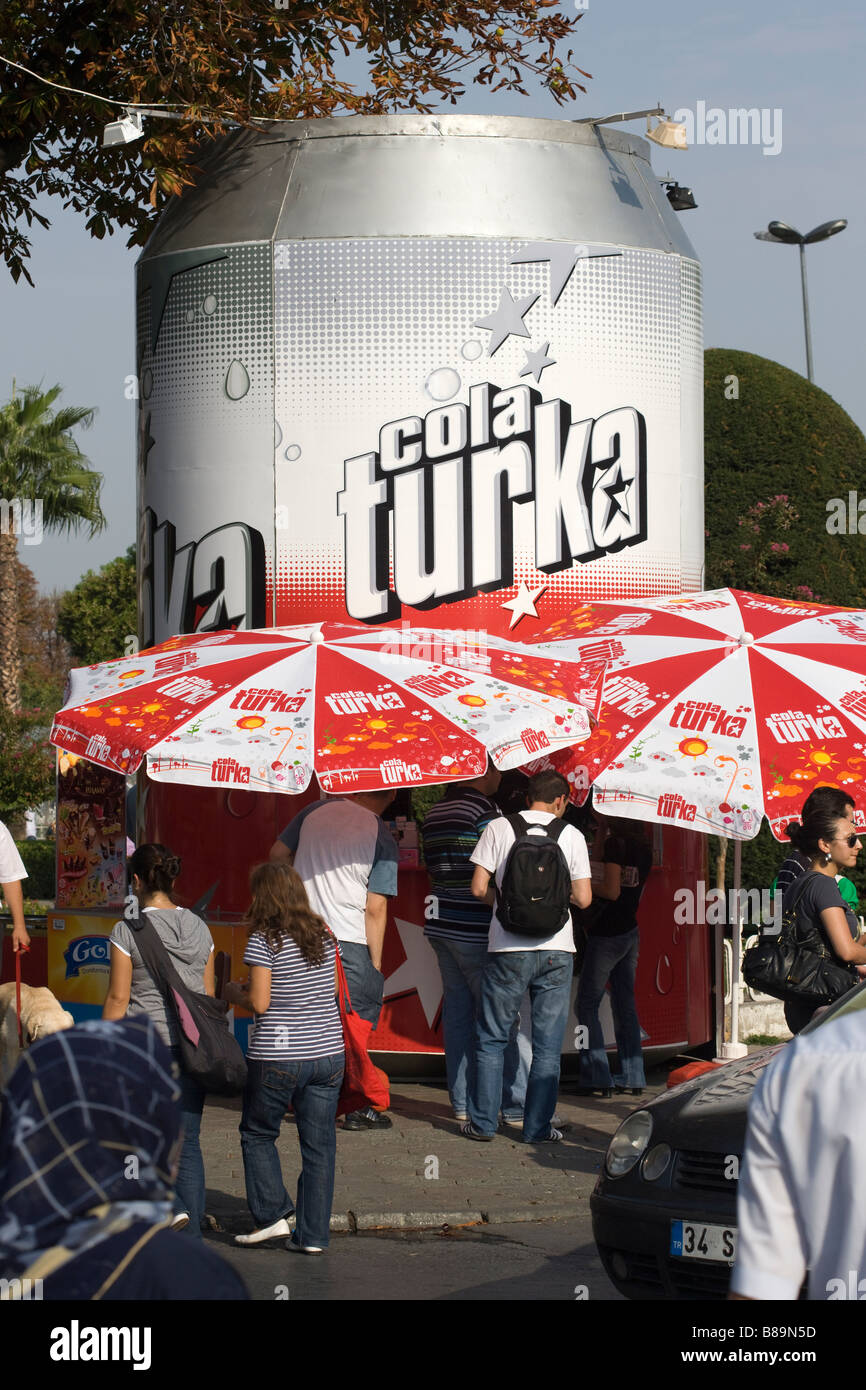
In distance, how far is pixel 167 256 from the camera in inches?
531

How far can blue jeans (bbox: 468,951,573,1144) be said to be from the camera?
10.2 metres

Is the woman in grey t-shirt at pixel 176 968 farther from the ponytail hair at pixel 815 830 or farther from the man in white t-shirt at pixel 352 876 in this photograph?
the ponytail hair at pixel 815 830

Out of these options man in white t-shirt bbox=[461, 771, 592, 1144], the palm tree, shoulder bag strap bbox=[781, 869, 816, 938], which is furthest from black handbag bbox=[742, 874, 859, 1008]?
the palm tree

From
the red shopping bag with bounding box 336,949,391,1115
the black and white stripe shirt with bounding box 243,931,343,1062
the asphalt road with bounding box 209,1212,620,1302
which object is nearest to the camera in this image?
the asphalt road with bounding box 209,1212,620,1302

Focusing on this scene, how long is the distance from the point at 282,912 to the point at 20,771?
22.6m

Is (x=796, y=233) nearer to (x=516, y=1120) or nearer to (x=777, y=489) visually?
(x=777, y=489)

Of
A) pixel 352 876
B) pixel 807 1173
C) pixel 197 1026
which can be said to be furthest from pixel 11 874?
pixel 807 1173

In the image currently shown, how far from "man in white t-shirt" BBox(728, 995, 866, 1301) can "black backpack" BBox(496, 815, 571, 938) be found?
6867 mm

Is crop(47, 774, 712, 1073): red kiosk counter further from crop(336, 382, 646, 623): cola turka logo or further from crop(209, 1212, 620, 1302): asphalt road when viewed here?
crop(209, 1212, 620, 1302): asphalt road

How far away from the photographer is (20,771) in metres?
29.2
